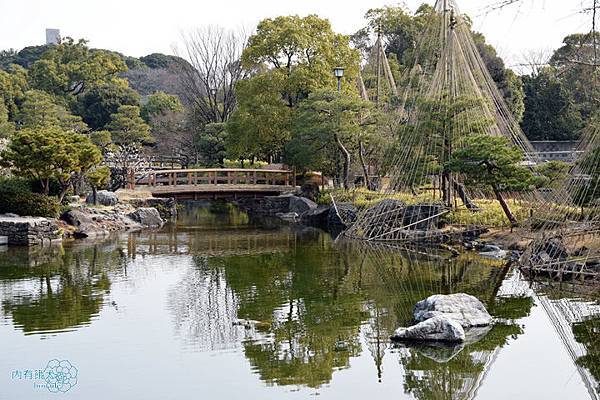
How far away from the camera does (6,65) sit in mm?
61875

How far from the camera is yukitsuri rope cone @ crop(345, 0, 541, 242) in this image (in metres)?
19.8

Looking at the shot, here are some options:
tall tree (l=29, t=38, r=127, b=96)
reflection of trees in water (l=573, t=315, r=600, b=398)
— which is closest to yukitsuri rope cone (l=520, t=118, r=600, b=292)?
reflection of trees in water (l=573, t=315, r=600, b=398)

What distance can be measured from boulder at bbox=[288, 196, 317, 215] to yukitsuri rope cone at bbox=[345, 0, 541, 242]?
686cm

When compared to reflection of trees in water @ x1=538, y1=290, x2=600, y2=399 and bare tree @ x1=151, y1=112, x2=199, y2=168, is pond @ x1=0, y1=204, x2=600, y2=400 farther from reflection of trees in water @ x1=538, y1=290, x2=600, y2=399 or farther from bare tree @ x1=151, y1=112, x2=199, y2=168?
bare tree @ x1=151, y1=112, x2=199, y2=168

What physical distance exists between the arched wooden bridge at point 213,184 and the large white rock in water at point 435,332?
19740mm

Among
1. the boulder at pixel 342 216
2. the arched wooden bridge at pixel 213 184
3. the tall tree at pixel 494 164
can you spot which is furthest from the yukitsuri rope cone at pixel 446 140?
the arched wooden bridge at pixel 213 184

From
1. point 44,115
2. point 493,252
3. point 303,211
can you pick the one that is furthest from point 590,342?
point 44,115

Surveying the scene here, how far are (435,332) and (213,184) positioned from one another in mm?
20660

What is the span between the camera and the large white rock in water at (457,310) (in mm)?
10641

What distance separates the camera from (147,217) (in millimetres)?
26094

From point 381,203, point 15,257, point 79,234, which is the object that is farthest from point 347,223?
point 15,257

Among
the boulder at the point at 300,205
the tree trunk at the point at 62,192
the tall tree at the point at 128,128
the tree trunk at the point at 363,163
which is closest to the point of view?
the tree trunk at the point at 62,192

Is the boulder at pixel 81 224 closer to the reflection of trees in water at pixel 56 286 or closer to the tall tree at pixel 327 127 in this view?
the reflection of trees in water at pixel 56 286

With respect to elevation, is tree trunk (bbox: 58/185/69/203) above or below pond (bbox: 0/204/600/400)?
above
